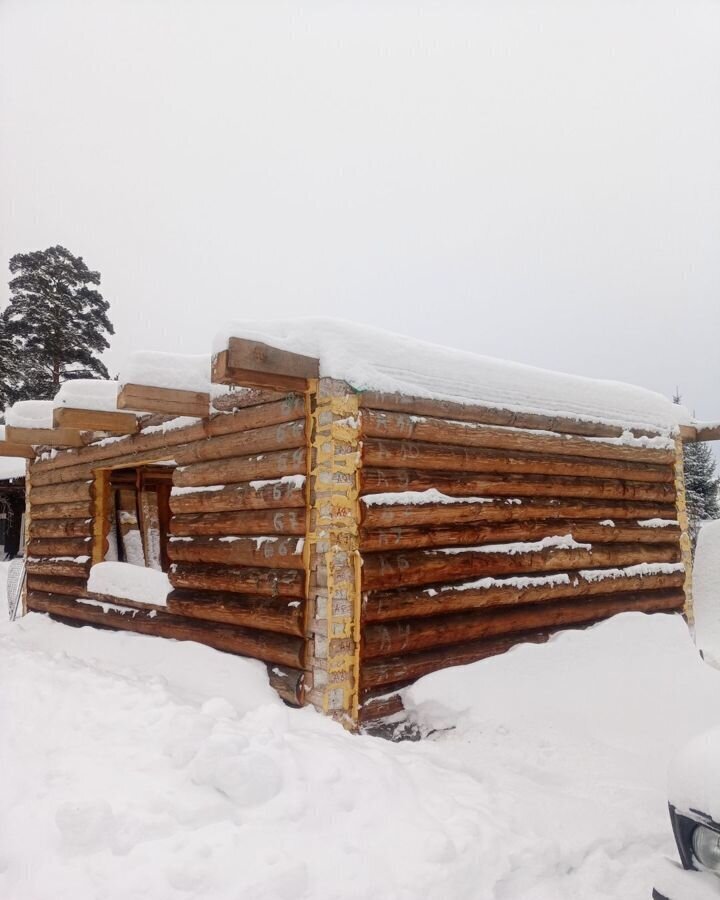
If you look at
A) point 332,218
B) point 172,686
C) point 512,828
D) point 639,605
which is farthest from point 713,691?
point 332,218

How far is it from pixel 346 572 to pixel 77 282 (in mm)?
28742

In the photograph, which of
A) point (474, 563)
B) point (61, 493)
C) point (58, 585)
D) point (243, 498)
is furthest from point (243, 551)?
point (58, 585)

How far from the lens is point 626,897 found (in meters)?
2.99

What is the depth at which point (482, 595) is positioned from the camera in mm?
6320

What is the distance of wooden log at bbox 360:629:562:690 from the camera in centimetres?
543

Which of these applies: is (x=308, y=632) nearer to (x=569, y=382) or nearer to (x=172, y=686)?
(x=172, y=686)

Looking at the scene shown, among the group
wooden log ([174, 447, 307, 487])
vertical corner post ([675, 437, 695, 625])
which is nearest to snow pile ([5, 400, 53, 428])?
wooden log ([174, 447, 307, 487])

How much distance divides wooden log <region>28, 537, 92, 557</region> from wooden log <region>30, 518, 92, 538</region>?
0.26 ft

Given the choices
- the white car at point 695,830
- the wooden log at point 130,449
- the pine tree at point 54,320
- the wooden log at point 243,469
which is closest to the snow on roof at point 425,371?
the wooden log at point 243,469

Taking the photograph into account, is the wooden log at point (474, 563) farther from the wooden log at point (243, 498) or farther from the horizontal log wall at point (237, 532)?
the wooden log at point (243, 498)

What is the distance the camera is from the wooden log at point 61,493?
945 cm

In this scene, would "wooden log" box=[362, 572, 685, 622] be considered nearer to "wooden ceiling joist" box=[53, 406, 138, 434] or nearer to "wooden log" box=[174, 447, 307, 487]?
"wooden log" box=[174, 447, 307, 487]

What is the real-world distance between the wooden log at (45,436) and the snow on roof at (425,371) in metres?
4.69

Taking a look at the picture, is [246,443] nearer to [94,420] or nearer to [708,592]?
[94,420]
